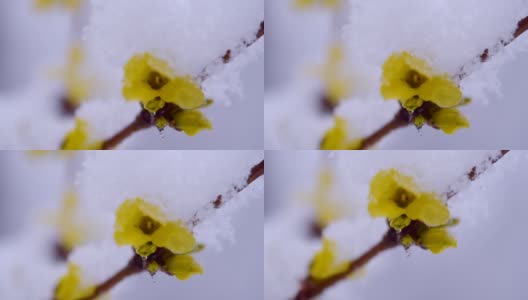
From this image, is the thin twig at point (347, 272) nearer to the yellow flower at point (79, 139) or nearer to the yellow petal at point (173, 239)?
the yellow petal at point (173, 239)

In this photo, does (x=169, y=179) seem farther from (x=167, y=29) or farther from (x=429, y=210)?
(x=429, y=210)

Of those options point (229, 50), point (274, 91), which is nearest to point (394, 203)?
point (274, 91)

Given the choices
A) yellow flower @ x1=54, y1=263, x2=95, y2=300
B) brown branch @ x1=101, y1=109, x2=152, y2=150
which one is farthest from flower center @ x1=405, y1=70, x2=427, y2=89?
yellow flower @ x1=54, y1=263, x2=95, y2=300

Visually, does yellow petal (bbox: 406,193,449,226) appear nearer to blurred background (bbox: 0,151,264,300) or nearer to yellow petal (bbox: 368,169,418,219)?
yellow petal (bbox: 368,169,418,219)

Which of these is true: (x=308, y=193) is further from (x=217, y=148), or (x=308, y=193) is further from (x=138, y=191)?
(x=138, y=191)

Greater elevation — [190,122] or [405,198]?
[190,122]

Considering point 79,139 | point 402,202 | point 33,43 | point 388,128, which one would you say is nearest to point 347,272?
point 402,202
